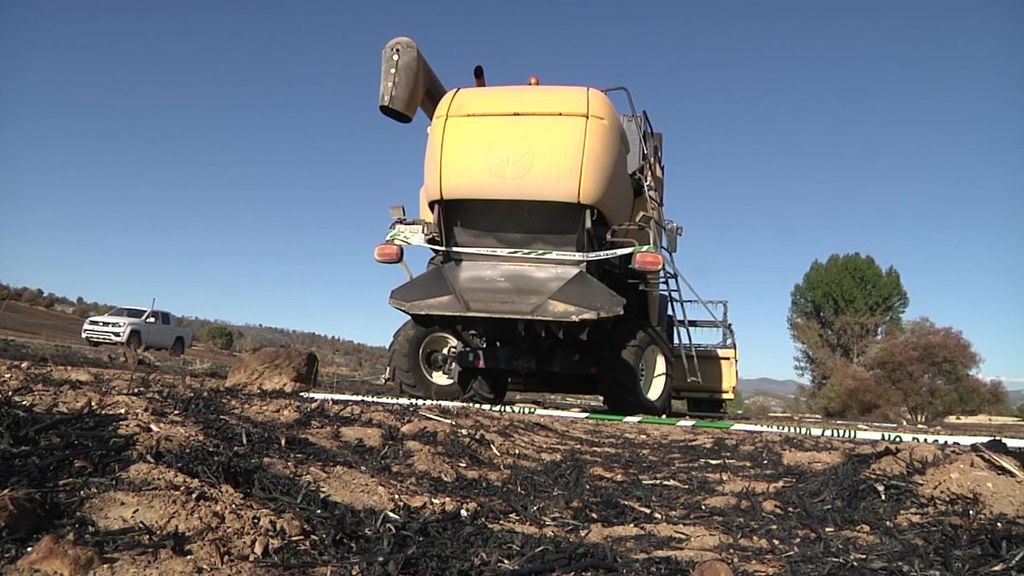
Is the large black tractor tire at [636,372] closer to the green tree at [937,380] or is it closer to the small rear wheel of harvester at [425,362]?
the small rear wheel of harvester at [425,362]

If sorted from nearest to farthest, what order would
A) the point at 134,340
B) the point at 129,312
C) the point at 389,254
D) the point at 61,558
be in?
the point at 61,558, the point at 389,254, the point at 134,340, the point at 129,312

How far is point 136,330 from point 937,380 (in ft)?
76.6

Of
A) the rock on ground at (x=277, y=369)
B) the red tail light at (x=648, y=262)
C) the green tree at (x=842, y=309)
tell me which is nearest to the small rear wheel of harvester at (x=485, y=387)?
the rock on ground at (x=277, y=369)

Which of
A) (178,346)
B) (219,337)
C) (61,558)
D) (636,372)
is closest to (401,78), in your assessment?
(636,372)

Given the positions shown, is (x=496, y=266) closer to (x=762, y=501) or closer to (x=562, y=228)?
(x=562, y=228)

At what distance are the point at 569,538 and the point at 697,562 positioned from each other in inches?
20.9

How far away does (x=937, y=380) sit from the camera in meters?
20.1

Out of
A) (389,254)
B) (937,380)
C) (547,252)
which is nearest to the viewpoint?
(547,252)

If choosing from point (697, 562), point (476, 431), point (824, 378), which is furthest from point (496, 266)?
point (824, 378)

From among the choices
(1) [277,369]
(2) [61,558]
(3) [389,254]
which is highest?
(3) [389,254]

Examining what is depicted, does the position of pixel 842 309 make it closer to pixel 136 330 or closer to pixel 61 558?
pixel 136 330

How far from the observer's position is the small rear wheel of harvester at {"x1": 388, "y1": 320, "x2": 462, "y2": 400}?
317 inches

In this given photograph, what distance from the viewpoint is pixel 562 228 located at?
7367 millimetres

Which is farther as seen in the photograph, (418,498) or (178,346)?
(178,346)
